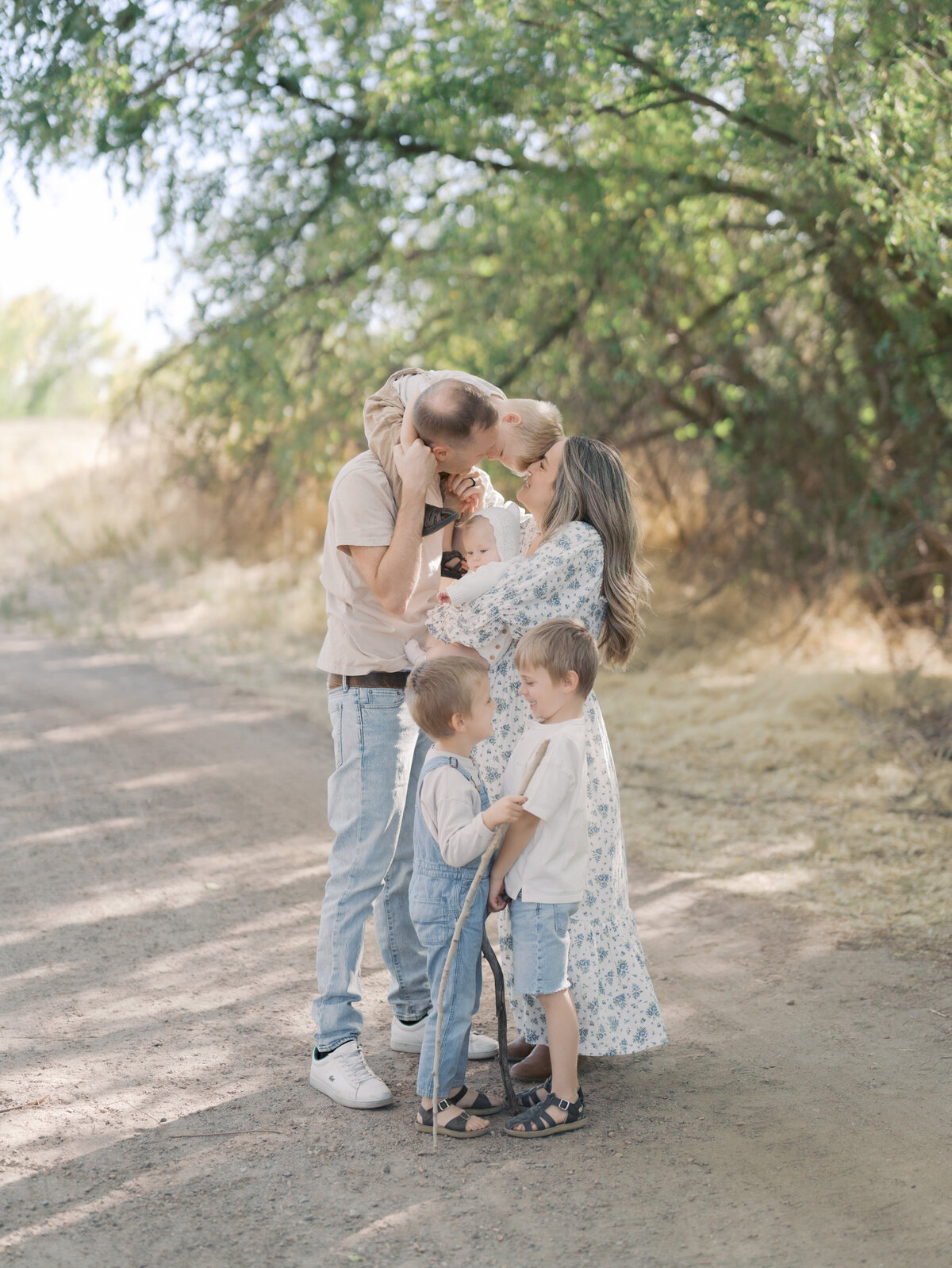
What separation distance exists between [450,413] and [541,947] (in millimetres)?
1341

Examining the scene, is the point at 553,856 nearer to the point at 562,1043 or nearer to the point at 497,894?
the point at 497,894

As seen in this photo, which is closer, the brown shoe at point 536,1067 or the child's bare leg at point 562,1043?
the child's bare leg at point 562,1043

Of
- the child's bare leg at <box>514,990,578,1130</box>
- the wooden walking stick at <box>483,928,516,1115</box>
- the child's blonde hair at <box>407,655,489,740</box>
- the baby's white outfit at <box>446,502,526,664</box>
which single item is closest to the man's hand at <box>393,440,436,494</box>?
the baby's white outfit at <box>446,502,526,664</box>

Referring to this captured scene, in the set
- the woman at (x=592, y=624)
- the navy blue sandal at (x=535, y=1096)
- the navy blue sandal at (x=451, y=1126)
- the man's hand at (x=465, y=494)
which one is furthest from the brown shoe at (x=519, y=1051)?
the man's hand at (x=465, y=494)

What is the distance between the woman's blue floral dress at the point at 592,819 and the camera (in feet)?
9.57

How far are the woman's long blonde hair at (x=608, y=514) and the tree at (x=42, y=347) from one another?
33.3 metres

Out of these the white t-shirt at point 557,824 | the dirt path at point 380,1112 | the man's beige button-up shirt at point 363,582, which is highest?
the man's beige button-up shirt at point 363,582

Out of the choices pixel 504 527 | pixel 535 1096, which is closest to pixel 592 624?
pixel 504 527

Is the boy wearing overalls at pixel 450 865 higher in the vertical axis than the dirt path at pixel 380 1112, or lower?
higher

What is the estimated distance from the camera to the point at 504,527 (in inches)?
125

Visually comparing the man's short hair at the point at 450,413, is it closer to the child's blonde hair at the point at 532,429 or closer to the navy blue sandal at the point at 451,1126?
the child's blonde hair at the point at 532,429

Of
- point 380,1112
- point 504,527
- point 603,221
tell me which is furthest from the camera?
point 603,221

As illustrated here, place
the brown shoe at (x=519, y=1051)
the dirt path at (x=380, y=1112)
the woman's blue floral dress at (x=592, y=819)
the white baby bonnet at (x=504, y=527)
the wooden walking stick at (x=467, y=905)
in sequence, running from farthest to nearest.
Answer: the brown shoe at (x=519, y=1051)
the white baby bonnet at (x=504, y=527)
the woman's blue floral dress at (x=592, y=819)
the wooden walking stick at (x=467, y=905)
the dirt path at (x=380, y=1112)

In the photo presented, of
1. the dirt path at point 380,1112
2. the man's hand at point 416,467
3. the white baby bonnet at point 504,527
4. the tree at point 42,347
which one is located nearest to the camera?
the dirt path at point 380,1112
